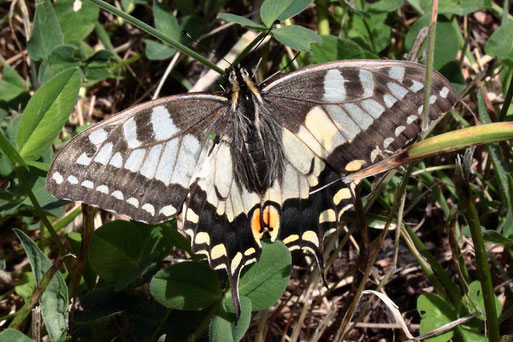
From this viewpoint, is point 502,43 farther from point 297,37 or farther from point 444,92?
point 297,37

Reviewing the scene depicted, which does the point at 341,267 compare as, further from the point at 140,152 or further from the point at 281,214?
the point at 140,152

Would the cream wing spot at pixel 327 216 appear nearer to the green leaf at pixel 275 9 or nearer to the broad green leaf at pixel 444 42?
the green leaf at pixel 275 9

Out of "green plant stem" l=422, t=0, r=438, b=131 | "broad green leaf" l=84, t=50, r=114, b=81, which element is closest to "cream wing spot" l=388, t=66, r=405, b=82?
"green plant stem" l=422, t=0, r=438, b=131

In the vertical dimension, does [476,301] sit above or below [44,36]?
below

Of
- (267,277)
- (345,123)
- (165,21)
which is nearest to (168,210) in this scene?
(267,277)

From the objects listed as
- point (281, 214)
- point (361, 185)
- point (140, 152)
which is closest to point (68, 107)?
point (140, 152)

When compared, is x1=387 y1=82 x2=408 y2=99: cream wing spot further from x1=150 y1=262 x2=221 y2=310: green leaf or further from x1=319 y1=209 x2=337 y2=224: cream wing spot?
x1=150 y1=262 x2=221 y2=310: green leaf

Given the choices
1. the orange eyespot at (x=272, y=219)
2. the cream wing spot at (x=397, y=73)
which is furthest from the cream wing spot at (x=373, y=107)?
the orange eyespot at (x=272, y=219)
